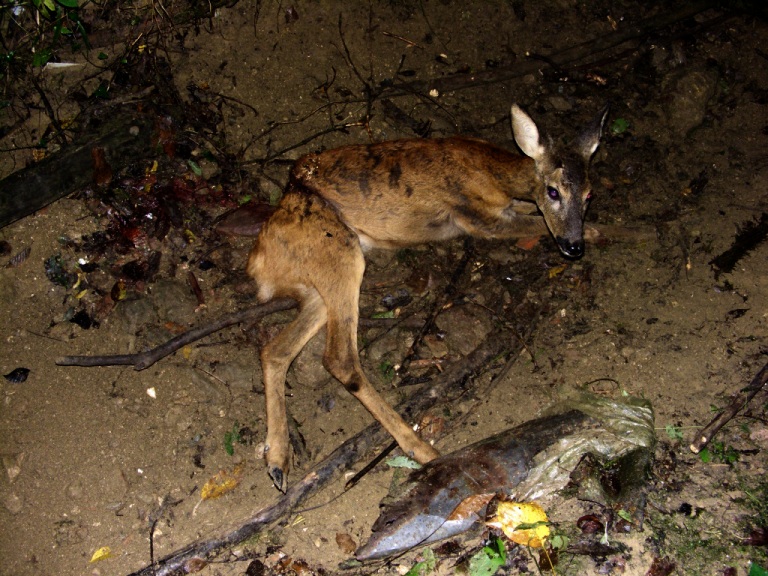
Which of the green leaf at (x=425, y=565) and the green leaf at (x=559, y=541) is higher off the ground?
the green leaf at (x=559, y=541)

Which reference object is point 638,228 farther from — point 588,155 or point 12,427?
point 12,427

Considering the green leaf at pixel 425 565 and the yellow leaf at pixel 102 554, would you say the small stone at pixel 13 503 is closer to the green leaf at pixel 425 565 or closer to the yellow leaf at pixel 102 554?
the yellow leaf at pixel 102 554

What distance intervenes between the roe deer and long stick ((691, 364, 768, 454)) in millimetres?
1399

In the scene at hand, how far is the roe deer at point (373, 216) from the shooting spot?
439cm

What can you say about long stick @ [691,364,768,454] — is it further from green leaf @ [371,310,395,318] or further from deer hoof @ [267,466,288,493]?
deer hoof @ [267,466,288,493]

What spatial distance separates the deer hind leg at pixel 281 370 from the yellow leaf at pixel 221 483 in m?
0.25

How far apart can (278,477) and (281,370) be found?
741 mm

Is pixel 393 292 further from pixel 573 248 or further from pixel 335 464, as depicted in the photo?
pixel 335 464

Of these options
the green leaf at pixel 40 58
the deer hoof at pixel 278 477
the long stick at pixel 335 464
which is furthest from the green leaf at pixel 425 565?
the green leaf at pixel 40 58

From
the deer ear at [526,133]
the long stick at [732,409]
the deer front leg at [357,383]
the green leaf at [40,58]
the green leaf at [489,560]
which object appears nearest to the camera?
the green leaf at [489,560]

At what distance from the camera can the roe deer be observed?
4395 millimetres

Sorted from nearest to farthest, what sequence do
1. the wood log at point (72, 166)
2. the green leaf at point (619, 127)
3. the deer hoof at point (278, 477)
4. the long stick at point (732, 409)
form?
1. the long stick at point (732, 409)
2. the deer hoof at point (278, 477)
3. the wood log at point (72, 166)
4. the green leaf at point (619, 127)

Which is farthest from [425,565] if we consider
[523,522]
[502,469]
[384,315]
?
[384,315]

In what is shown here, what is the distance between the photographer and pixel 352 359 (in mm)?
4363
